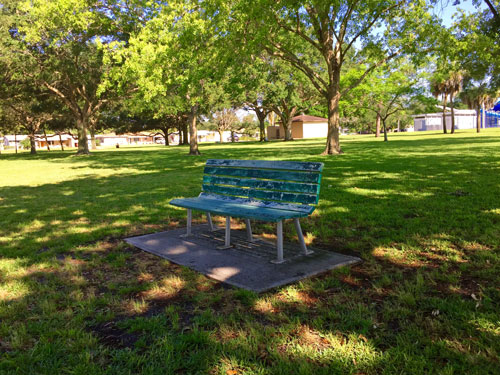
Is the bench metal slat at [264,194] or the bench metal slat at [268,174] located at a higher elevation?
the bench metal slat at [268,174]

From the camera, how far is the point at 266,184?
484 cm

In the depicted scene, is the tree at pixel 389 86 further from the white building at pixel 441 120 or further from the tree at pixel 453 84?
the white building at pixel 441 120

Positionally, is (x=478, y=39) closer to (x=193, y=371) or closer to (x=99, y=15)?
(x=193, y=371)

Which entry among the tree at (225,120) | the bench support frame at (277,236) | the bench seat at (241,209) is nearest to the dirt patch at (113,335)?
the bench seat at (241,209)

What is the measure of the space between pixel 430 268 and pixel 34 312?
11.8 ft

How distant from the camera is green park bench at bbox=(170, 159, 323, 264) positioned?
4.20 meters

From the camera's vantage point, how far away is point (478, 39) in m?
15.0

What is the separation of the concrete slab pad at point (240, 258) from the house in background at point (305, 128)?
208ft

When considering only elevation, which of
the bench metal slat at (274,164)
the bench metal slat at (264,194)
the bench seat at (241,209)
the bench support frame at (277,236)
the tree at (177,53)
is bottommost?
the bench support frame at (277,236)

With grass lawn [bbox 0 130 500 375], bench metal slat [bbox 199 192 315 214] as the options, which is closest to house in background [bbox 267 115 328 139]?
grass lawn [bbox 0 130 500 375]

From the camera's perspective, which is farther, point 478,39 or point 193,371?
point 478,39

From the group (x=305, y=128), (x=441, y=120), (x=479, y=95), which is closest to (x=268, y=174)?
(x=479, y=95)

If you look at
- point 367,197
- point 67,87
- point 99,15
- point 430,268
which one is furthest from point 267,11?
point 67,87

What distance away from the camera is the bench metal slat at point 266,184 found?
4.30 m
